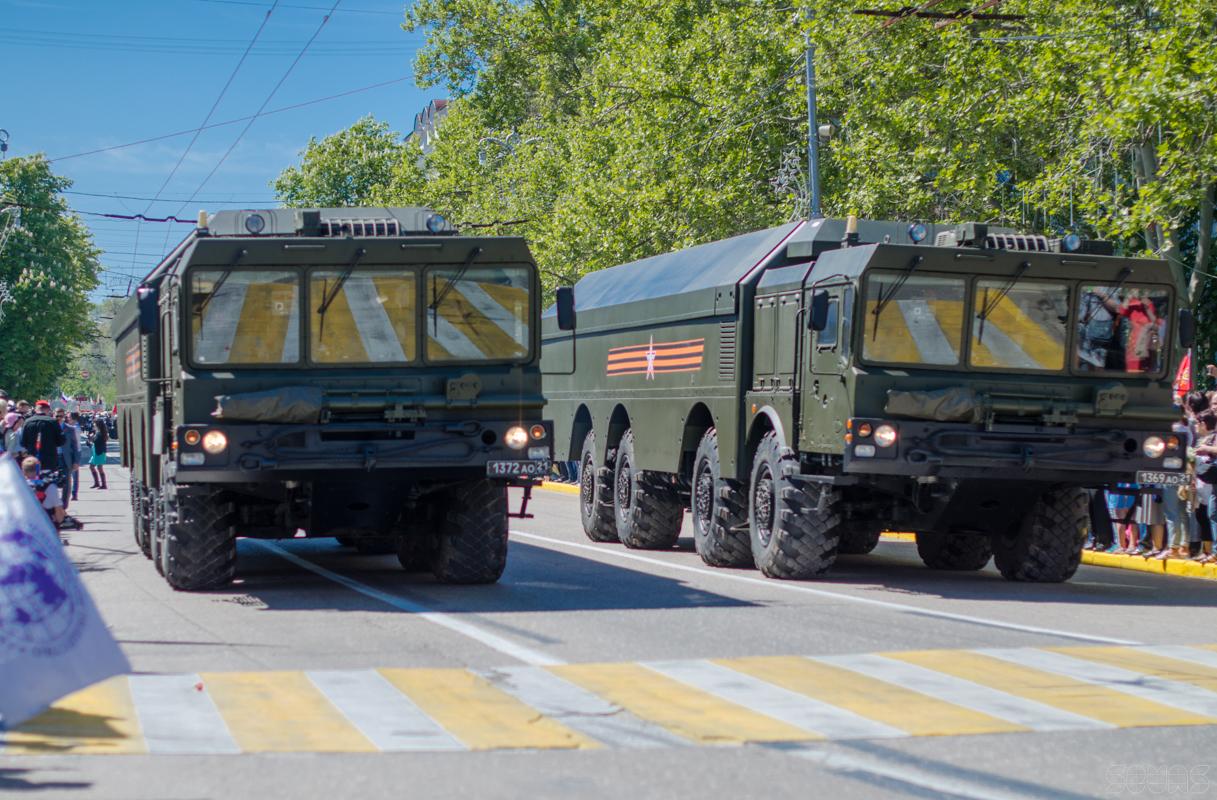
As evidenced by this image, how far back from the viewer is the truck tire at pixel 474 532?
1491 cm

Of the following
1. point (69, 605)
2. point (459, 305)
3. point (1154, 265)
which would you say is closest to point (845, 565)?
point (1154, 265)

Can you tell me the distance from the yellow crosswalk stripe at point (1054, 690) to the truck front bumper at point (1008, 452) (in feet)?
12.9

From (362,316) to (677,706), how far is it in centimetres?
645

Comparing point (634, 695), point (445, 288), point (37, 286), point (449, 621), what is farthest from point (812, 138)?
point (37, 286)

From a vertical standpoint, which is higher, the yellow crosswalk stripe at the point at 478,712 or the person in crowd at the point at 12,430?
the person in crowd at the point at 12,430

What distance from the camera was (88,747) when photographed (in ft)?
25.8

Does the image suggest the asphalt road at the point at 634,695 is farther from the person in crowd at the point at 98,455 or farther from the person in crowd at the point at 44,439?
the person in crowd at the point at 98,455

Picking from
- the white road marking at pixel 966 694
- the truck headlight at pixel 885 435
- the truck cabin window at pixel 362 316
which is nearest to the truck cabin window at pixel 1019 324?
the truck headlight at pixel 885 435

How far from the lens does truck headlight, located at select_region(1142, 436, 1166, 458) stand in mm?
15594

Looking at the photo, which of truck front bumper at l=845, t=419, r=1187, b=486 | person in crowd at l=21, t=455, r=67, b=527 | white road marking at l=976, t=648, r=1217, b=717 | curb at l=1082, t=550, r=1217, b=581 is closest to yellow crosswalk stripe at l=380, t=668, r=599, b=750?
white road marking at l=976, t=648, r=1217, b=717

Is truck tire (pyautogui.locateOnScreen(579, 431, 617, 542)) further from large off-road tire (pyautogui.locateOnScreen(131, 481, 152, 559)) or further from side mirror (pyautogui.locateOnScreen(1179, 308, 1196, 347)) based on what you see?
side mirror (pyautogui.locateOnScreen(1179, 308, 1196, 347))

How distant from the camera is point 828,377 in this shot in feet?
51.6

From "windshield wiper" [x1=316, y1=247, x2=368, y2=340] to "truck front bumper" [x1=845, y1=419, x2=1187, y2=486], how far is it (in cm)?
440

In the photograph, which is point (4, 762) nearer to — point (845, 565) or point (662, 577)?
point (662, 577)
